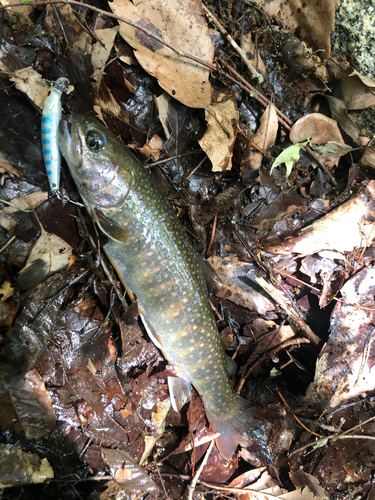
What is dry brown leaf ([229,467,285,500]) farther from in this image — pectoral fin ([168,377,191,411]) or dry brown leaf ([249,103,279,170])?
dry brown leaf ([249,103,279,170])

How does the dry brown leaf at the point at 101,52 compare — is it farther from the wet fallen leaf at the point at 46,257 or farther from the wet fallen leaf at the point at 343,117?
the wet fallen leaf at the point at 343,117

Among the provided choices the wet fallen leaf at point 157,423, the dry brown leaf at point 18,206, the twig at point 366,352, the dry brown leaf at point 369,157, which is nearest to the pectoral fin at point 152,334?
the wet fallen leaf at point 157,423

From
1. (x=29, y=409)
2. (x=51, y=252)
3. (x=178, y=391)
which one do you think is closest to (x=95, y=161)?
(x=51, y=252)

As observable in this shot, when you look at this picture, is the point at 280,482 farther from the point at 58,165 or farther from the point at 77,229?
the point at 58,165

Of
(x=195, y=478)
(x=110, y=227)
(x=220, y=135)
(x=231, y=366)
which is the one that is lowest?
(x=195, y=478)

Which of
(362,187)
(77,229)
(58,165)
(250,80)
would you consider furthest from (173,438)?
(250,80)

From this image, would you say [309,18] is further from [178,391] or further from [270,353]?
[178,391]
